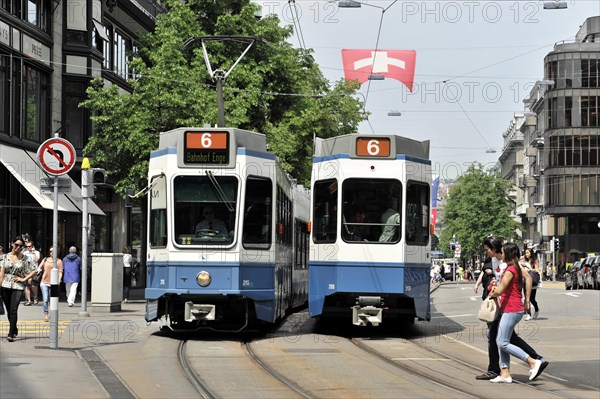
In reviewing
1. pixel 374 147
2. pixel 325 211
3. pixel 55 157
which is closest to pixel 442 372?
pixel 325 211

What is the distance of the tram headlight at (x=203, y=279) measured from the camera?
59.6ft

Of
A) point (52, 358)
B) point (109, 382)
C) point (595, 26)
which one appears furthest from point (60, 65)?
point (595, 26)

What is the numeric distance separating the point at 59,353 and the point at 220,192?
380cm

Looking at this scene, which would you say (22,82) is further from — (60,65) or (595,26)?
(595,26)

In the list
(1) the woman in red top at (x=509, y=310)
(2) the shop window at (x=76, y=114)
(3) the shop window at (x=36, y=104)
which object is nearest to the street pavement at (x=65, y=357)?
(1) the woman in red top at (x=509, y=310)

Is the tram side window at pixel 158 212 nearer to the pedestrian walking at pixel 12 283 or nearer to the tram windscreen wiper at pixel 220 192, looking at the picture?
the tram windscreen wiper at pixel 220 192

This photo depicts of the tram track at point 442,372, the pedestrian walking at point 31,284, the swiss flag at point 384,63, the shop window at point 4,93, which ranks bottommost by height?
the tram track at point 442,372

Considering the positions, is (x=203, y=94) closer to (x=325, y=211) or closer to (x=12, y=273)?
(x=325, y=211)

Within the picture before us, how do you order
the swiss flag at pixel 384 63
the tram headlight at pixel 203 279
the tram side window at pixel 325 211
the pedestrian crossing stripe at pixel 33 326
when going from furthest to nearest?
the swiss flag at pixel 384 63 < the pedestrian crossing stripe at pixel 33 326 < the tram side window at pixel 325 211 < the tram headlight at pixel 203 279

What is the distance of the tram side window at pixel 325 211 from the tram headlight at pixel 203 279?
2.46 m

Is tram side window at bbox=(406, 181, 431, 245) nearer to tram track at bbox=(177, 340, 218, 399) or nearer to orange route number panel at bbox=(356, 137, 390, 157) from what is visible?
orange route number panel at bbox=(356, 137, 390, 157)

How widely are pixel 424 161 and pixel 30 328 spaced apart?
25.6 ft

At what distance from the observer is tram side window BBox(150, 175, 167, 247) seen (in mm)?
18500

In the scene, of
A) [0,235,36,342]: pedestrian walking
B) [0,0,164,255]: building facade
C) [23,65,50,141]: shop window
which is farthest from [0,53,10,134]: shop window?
[0,235,36,342]: pedestrian walking
